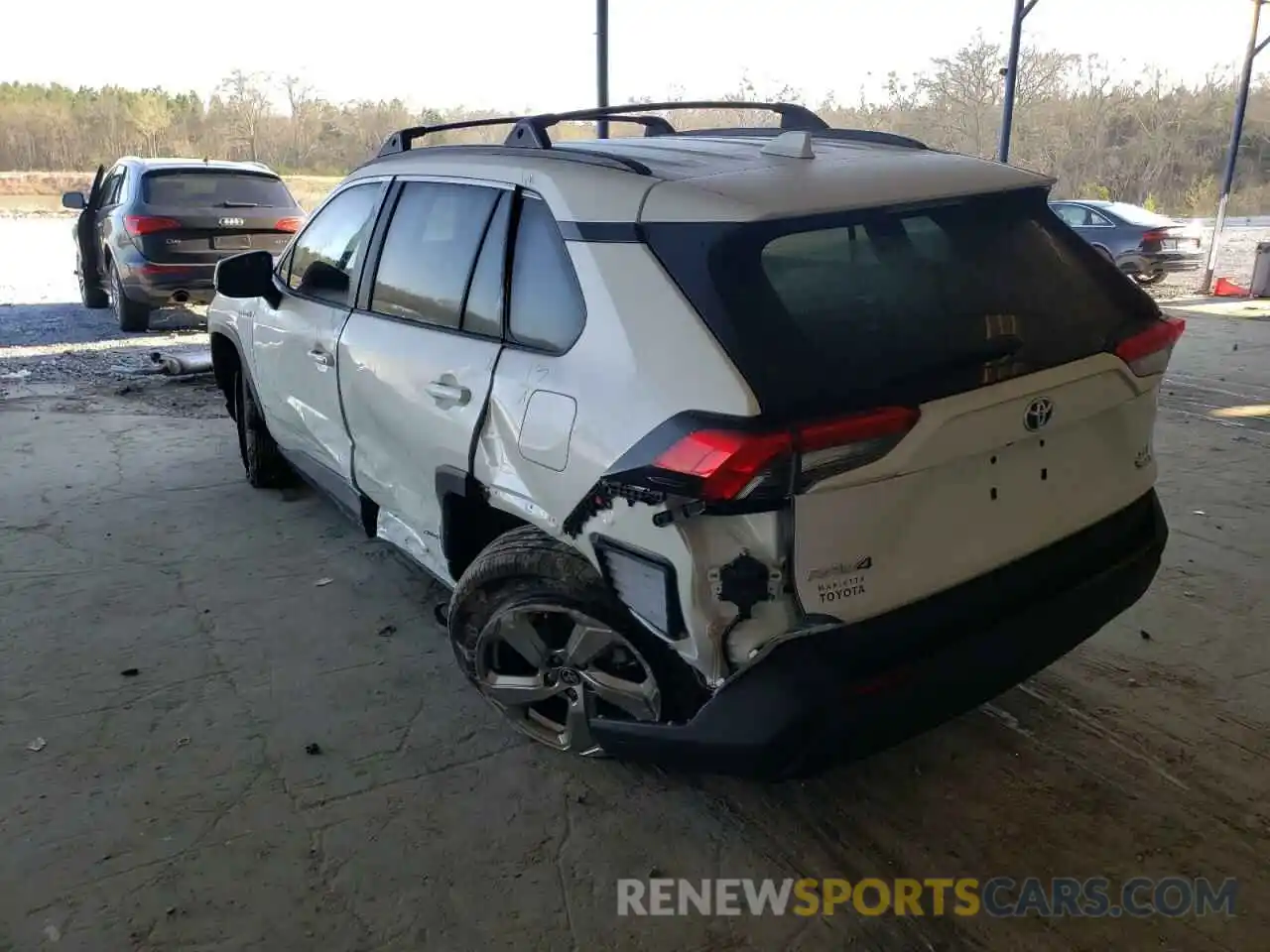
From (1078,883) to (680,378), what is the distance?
Answer: 1638mm

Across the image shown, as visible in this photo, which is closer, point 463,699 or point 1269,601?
point 463,699

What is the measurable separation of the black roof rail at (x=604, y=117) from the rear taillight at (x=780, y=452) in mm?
1413

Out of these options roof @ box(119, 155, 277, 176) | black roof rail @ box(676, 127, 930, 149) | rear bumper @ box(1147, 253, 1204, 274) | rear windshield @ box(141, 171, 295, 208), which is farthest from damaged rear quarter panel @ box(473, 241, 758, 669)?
rear bumper @ box(1147, 253, 1204, 274)

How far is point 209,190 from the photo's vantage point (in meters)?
9.40

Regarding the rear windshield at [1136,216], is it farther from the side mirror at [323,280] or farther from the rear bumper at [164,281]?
the side mirror at [323,280]

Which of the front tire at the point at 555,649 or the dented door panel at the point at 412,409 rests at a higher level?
the dented door panel at the point at 412,409

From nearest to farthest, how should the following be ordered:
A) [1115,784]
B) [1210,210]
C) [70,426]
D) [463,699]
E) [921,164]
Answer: [921,164], [1115,784], [463,699], [70,426], [1210,210]

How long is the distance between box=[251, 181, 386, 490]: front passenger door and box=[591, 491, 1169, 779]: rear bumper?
196 centimetres

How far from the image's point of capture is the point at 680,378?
212 centimetres

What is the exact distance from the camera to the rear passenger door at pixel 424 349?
283 centimetres

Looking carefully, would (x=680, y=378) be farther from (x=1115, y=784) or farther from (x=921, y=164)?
(x=1115, y=784)

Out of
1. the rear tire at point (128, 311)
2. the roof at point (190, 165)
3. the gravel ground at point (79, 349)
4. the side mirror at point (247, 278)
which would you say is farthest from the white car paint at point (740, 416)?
the rear tire at point (128, 311)

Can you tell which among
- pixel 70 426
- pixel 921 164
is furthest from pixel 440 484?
pixel 70 426

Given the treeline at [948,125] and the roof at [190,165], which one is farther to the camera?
the treeline at [948,125]
